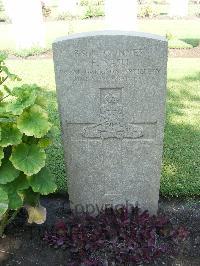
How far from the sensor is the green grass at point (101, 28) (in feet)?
38.7

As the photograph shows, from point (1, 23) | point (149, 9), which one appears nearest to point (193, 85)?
point (149, 9)

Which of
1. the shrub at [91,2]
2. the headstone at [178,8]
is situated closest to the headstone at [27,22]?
the headstone at [178,8]

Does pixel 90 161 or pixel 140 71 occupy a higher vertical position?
pixel 140 71

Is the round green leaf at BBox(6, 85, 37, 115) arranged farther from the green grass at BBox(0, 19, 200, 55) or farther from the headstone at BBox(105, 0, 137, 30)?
the green grass at BBox(0, 19, 200, 55)

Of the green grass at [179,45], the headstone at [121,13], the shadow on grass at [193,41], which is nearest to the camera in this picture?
the headstone at [121,13]

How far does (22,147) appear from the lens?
2.95m

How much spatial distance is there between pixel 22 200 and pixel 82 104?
86 cm

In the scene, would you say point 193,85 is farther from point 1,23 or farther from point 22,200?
point 1,23

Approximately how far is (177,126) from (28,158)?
10.5 ft

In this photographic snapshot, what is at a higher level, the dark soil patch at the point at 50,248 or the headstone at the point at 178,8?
the headstone at the point at 178,8

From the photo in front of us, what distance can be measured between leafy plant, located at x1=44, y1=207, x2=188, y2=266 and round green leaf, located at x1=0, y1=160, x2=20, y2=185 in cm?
71

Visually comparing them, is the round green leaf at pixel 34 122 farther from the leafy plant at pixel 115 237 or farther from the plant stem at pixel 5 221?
the leafy plant at pixel 115 237

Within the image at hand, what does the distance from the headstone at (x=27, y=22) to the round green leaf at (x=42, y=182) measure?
766 cm

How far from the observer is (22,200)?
3.03 m
